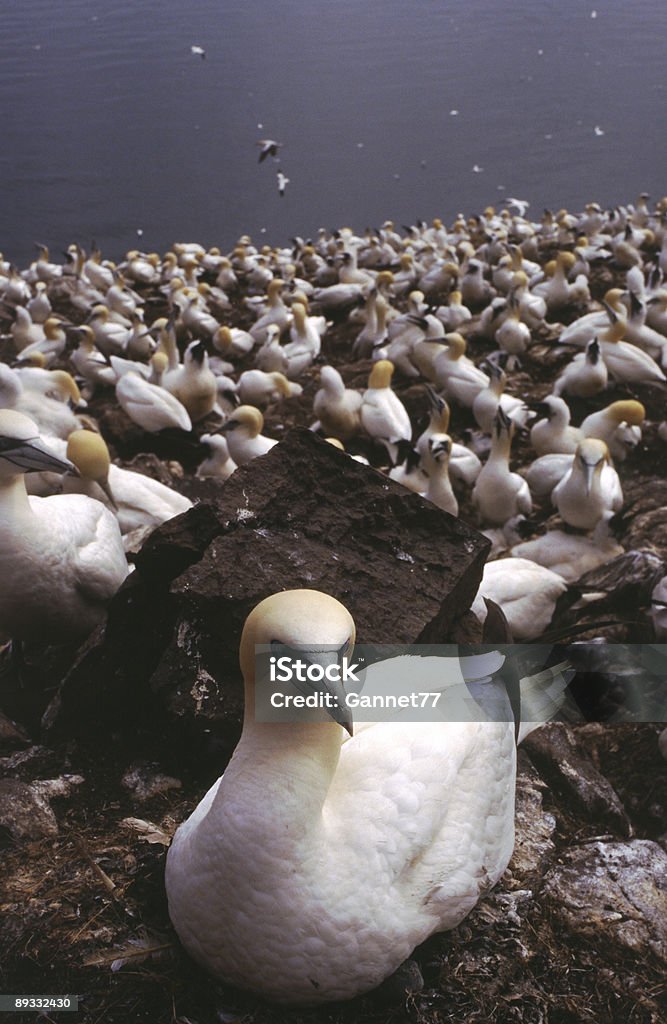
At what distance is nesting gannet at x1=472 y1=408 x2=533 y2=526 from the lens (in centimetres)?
566

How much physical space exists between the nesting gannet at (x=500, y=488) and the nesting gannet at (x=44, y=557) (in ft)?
9.54

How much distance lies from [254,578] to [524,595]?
1680 millimetres

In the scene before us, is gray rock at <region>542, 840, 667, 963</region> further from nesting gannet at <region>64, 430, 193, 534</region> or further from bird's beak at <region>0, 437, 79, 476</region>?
nesting gannet at <region>64, 430, 193, 534</region>

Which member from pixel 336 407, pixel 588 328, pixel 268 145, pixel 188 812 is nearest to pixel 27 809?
pixel 188 812

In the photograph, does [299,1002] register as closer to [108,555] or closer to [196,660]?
[196,660]

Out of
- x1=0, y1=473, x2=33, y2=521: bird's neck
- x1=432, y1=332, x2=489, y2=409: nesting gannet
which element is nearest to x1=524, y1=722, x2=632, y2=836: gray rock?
x1=0, y1=473, x2=33, y2=521: bird's neck

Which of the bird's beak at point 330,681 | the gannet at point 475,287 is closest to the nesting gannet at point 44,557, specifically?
the bird's beak at point 330,681

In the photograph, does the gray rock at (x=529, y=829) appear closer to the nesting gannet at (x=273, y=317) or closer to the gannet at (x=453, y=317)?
the gannet at (x=453, y=317)

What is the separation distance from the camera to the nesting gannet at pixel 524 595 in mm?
3895

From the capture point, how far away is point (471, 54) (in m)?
17.4

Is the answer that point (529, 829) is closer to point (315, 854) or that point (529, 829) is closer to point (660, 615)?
point (315, 854)

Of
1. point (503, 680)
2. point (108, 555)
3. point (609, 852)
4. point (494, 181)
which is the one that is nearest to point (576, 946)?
point (609, 852)

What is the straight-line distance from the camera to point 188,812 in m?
2.51

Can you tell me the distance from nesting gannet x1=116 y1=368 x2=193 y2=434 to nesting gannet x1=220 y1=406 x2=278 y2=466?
82cm
